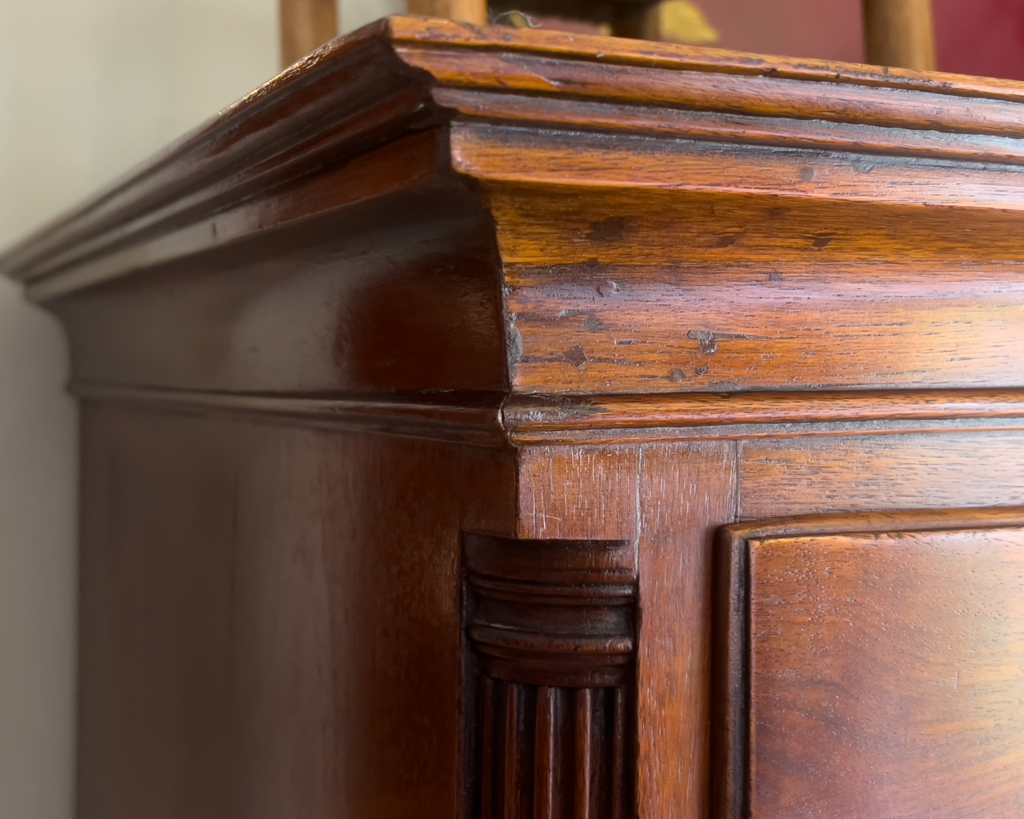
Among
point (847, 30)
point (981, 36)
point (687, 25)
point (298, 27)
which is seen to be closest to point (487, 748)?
point (298, 27)

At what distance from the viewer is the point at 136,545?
75 cm

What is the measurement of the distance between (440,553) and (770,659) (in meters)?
0.13

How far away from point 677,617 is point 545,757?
0.07 m

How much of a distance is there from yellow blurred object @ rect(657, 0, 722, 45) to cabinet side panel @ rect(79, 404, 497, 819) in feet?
2.50

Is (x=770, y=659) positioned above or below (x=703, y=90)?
below

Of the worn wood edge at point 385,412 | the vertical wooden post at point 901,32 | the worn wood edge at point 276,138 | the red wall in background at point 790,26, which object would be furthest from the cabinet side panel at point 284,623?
the red wall in background at point 790,26

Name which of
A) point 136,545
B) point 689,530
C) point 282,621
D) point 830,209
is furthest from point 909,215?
point 136,545

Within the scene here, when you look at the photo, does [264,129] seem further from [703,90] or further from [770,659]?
[770,659]

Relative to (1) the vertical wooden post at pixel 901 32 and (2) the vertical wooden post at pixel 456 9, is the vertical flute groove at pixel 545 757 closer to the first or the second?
(2) the vertical wooden post at pixel 456 9

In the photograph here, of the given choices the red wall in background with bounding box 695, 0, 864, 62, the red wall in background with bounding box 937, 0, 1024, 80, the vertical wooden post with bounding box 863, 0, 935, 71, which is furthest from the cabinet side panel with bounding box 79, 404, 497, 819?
the red wall in background with bounding box 937, 0, 1024, 80

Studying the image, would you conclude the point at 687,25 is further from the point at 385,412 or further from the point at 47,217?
the point at 385,412

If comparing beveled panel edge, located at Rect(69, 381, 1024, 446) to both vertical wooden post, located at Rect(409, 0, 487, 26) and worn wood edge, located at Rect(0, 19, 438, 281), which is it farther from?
vertical wooden post, located at Rect(409, 0, 487, 26)

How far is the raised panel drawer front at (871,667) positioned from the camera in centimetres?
35

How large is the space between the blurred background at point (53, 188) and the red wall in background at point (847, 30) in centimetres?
32
